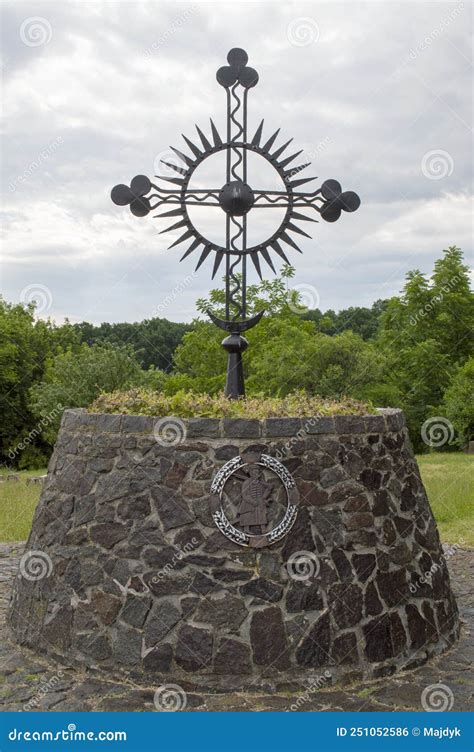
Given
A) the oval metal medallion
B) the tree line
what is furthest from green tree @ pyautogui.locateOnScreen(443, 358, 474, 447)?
the oval metal medallion

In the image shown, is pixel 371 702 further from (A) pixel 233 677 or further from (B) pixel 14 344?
(B) pixel 14 344

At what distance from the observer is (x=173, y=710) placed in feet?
19.1

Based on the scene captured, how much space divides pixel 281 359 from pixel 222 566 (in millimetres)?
17504

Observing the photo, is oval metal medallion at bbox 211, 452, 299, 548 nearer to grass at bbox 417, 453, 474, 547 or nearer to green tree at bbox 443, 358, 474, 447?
grass at bbox 417, 453, 474, 547

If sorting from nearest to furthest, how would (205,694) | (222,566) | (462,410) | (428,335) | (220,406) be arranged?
(205,694)
(222,566)
(220,406)
(462,410)
(428,335)

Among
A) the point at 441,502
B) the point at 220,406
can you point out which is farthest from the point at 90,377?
the point at 220,406

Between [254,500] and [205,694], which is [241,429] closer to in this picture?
[254,500]

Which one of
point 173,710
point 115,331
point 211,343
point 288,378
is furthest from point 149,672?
point 115,331

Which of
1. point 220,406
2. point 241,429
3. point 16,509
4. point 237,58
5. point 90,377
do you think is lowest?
point 16,509

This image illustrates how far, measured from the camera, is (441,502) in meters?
14.9

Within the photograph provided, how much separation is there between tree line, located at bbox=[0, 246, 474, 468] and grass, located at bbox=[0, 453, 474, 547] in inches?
116

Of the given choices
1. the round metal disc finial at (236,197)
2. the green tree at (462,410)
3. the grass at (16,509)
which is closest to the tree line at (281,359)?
the green tree at (462,410)

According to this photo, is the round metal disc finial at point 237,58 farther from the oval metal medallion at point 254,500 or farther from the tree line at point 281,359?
the tree line at point 281,359

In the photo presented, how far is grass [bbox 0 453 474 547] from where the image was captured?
12.9 m
